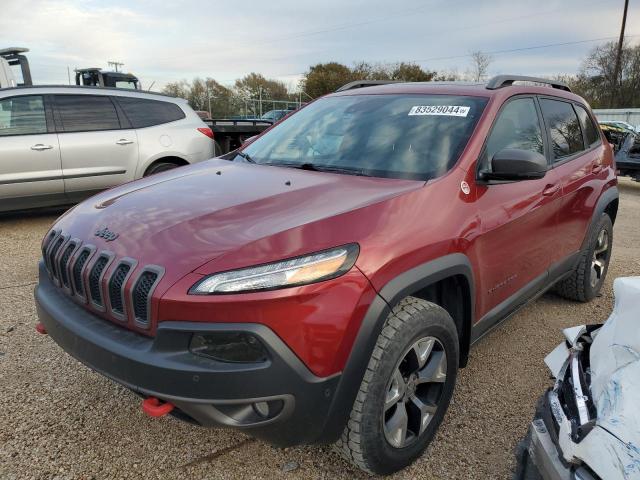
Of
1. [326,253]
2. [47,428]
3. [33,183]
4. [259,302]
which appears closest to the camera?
[259,302]

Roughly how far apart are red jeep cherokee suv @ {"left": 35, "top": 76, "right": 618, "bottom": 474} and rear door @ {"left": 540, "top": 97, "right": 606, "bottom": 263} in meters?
A: 0.27

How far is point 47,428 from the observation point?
249 cm

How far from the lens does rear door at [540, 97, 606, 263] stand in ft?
11.1

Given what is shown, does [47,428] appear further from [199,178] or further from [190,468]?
[199,178]

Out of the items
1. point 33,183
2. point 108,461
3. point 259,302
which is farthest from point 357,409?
point 33,183

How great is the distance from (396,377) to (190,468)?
3.29ft

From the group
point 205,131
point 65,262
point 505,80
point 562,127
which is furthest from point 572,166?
point 205,131

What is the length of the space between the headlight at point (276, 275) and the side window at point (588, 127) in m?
3.08

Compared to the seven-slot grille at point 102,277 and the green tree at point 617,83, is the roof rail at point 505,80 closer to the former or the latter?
the seven-slot grille at point 102,277

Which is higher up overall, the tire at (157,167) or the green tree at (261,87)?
the green tree at (261,87)

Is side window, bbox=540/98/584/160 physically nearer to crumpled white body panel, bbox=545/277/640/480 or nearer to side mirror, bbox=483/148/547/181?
side mirror, bbox=483/148/547/181

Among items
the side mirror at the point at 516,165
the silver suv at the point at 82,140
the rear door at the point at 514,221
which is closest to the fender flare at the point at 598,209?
the rear door at the point at 514,221

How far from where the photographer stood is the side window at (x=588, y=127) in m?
3.98

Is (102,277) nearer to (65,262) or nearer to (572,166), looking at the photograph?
(65,262)
